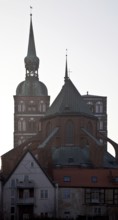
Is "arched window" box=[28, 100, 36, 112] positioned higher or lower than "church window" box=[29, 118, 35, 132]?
higher

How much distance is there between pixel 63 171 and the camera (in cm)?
10325

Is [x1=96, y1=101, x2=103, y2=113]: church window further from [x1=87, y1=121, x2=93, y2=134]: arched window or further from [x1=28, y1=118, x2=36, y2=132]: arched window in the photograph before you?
[x1=87, y1=121, x2=93, y2=134]: arched window

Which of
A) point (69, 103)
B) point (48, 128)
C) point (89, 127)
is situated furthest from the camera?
point (48, 128)

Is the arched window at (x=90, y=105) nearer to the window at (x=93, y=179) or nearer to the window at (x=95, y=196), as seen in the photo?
the window at (x=93, y=179)

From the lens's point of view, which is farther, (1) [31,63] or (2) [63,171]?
(1) [31,63]

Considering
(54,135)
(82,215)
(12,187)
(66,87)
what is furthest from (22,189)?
(66,87)

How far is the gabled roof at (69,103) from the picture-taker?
384 feet

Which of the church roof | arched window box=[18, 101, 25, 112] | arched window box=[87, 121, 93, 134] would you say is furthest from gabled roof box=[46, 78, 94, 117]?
arched window box=[18, 101, 25, 112]

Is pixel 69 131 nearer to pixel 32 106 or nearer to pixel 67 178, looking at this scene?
pixel 67 178

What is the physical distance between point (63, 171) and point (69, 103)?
684 inches

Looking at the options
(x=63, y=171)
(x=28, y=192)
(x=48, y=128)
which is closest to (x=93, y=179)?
(x=63, y=171)

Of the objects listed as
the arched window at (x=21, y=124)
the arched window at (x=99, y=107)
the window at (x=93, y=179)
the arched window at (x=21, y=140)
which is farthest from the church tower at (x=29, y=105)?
the window at (x=93, y=179)

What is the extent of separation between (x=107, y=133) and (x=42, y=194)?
4978 centimetres

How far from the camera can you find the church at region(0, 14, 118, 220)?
9925 cm
